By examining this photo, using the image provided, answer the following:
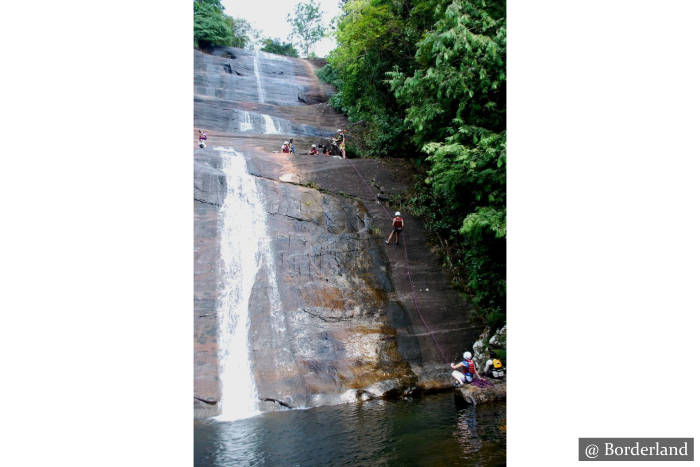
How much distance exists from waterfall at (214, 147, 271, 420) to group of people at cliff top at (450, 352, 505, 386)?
3.82 metres

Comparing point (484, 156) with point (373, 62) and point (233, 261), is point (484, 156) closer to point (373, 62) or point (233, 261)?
point (233, 261)

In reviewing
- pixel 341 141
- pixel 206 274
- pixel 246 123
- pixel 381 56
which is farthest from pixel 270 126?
pixel 206 274

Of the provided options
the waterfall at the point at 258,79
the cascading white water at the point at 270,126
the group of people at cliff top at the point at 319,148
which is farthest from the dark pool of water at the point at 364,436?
the waterfall at the point at 258,79

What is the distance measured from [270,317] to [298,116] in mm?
15608

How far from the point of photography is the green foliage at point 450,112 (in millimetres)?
9141

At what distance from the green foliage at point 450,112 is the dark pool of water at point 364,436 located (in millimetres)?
3181

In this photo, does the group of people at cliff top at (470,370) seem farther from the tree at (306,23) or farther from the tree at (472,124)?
the tree at (306,23)

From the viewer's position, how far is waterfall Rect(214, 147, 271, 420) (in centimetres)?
927

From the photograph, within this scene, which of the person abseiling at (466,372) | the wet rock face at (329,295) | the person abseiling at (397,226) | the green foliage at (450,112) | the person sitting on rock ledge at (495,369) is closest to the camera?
the green foliage at (450,112)

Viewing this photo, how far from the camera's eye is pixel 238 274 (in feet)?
37.2

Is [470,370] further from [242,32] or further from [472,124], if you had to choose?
[242,32]

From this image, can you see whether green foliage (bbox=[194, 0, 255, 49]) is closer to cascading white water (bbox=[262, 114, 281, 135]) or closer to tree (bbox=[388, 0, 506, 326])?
cascading white water (bbox=[262, 114, 281, 135])

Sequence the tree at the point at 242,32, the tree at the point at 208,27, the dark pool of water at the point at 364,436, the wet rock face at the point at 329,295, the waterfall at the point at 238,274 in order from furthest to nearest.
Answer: the tree at the point at 242,32
the tree at the point at 208,27
the wet rock face at the point at 329,295
the waterfall at the point at 238,274
the dark pool of water at the point at 364,436

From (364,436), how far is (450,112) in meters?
7.37
